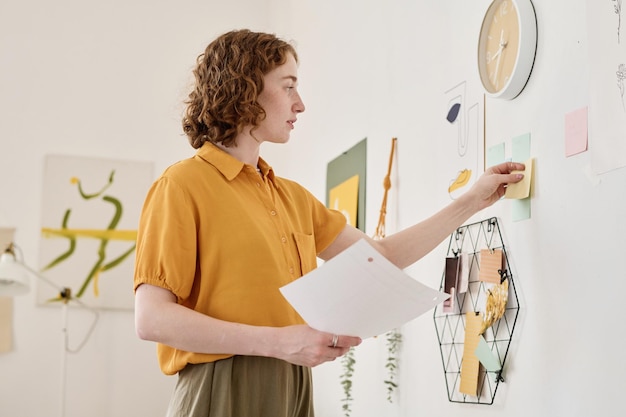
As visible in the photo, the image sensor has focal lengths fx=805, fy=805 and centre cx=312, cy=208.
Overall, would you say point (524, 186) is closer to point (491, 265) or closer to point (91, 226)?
point (491, 265)

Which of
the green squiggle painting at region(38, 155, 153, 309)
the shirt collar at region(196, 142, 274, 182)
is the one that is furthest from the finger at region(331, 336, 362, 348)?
the green squiggle painting at region(38, 155, 153, 309)

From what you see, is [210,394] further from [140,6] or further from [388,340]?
[140,6]

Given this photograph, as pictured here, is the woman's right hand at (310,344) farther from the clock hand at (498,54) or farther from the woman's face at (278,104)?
the clock hand at (498,54)

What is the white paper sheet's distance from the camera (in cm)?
100

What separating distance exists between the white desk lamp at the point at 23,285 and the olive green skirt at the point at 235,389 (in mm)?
1922

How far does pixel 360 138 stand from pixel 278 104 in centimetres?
96

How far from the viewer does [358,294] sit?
1.04 meters

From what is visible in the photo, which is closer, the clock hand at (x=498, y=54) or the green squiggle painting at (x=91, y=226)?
the clock hand at (x=498, y=54)

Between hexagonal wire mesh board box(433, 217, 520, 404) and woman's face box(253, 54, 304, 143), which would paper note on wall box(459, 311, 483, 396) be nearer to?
hexagonal wire mesh board box(433, 217, 520, 404)

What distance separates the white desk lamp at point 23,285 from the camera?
9.75ft

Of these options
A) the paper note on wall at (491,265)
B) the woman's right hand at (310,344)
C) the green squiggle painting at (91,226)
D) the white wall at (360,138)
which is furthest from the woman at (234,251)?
the green squiggle painting at (91,226)

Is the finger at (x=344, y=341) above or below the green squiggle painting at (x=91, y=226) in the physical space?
below

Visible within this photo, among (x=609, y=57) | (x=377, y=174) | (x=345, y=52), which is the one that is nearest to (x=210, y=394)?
(x=609, y=57)

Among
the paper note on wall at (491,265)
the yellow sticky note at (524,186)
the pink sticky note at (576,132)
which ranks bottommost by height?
the paper note on wall at (491,265)
